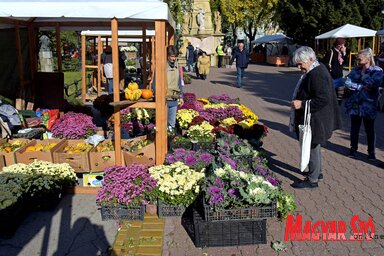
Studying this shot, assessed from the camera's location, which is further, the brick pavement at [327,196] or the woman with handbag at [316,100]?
the woman with handbag at [316,100]

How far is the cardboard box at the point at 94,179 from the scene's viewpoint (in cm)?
571

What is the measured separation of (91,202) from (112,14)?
2.35 m

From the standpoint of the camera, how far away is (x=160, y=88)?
18.6 ft

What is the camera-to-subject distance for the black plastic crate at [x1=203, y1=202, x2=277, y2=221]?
418 centimetres

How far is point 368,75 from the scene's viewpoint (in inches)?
263

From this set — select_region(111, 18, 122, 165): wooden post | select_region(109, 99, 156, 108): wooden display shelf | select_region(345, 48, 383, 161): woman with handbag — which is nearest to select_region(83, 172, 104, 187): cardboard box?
select_region(111, 18, 122, 165): wooden post

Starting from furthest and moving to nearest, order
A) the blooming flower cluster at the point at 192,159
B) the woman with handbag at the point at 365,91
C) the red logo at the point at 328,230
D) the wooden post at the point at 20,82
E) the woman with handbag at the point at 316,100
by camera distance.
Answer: the wooden post at the point at 20,82
the woman with handbag at the point at 365,91
the blooming flower cluster at the point at 192,159
the woman with handbag at the point at 316,100
the red logo at the point at 328,230

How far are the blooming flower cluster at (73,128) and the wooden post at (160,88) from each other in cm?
190

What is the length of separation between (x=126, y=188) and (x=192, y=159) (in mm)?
1201

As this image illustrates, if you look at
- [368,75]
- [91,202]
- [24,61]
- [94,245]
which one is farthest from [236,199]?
[24,61]

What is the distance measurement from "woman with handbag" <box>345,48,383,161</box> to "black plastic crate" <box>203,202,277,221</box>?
338 cm

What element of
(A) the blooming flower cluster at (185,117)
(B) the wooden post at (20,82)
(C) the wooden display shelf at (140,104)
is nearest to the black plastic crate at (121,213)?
(C) the wooden display shelf at (140,104)

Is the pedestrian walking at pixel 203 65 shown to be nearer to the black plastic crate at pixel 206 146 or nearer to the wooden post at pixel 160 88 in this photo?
the black plastic crate at pixel 206 146

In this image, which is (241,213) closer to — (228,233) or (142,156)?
(228,233)
